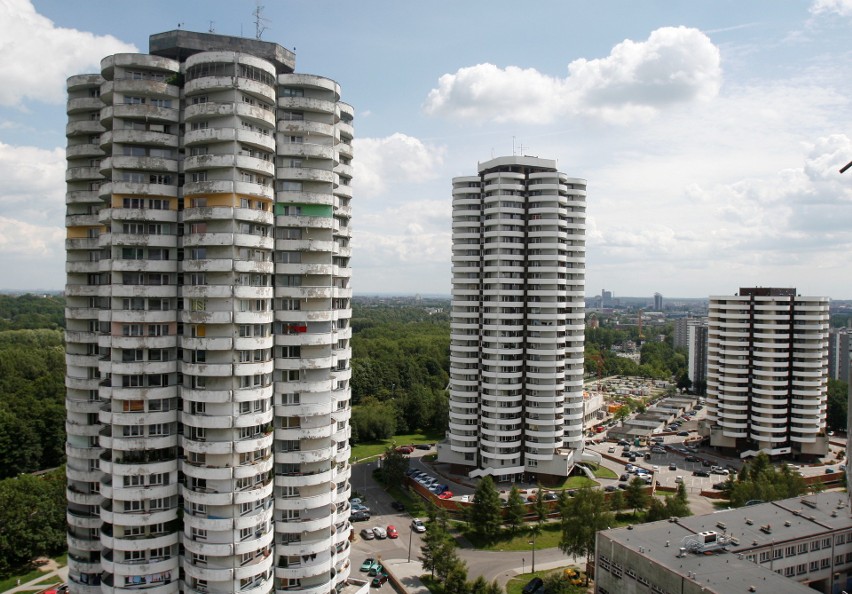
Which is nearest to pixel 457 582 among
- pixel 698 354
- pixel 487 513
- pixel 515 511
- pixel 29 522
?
pixel 487 513

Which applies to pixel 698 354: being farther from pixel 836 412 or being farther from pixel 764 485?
pixel 764 485

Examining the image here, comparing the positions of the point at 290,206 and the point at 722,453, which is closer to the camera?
the point at 290,206

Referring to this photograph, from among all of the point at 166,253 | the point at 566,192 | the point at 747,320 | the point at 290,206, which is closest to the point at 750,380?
the point at 747,320

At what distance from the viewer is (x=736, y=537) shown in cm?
4266

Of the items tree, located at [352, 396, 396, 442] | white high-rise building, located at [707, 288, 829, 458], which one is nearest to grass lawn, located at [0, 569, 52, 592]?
tree, located at [352, 396, 396, 442]

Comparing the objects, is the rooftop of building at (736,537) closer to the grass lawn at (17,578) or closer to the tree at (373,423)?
the grass lawn at (17,578)

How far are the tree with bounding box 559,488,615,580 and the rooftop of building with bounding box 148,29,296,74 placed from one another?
38.0m

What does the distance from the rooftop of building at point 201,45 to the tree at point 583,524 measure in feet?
125

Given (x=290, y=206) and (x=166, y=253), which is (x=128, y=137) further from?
(x=290, y=206)

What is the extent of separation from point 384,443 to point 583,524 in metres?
42.0

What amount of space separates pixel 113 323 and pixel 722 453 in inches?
2974

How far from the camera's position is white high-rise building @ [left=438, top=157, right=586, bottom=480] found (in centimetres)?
6588

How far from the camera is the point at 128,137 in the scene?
31297 millimetres

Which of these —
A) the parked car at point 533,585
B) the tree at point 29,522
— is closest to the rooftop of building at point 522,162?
the parked car at point 533,585
